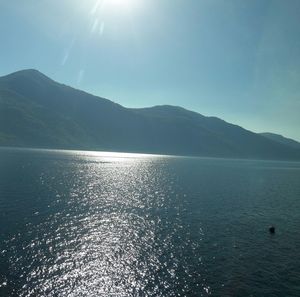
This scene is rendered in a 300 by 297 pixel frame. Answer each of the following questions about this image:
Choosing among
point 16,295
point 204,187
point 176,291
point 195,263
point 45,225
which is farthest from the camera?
point 204,187

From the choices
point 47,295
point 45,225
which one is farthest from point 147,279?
point 45,225

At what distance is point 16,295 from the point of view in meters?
35.7

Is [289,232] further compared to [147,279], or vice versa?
[289,232]

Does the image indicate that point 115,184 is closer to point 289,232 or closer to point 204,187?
point 204,187

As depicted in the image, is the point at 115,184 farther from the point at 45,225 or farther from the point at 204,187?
the point at 45,225

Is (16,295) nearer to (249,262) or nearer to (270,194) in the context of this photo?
(249,262)

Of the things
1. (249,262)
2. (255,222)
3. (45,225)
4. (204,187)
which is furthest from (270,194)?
(45,225)

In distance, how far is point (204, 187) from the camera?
5477 inches

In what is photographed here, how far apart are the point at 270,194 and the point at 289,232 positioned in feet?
207

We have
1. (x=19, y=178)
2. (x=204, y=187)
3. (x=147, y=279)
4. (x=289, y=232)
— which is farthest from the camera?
(x=204, y=187)

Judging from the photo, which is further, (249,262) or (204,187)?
(204,187)

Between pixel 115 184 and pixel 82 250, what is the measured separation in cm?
8215

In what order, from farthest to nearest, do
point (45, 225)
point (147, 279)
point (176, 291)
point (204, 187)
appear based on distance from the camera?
point (204, 187)
point (45, 225)
point (147, 279)
point (176, 291)

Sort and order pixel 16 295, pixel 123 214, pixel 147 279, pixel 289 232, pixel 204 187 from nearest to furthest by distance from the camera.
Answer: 1. pixel 16 295
2. pixel 147 279
3. pixel 289 232
4. pixel 123 214
5. pixel 204 187
